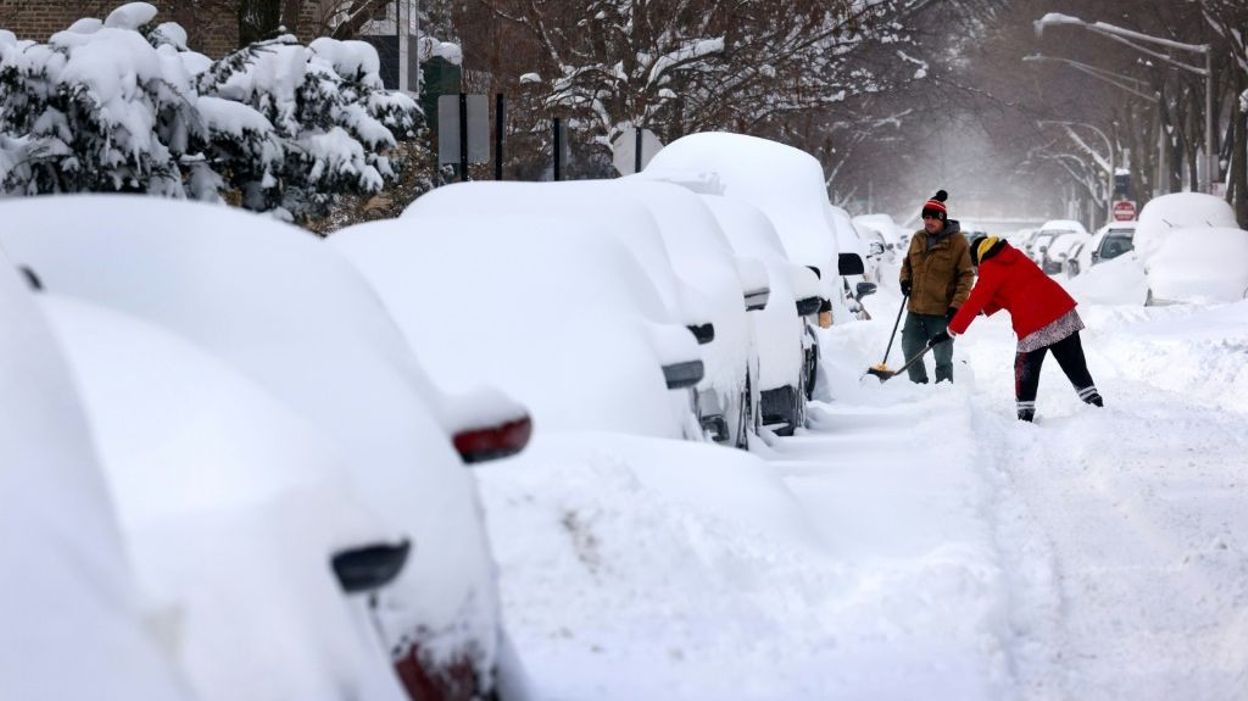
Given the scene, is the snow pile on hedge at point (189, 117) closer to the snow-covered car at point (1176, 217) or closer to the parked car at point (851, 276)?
the parked car at point (851, 276)

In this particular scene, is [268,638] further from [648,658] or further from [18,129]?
[18,129]

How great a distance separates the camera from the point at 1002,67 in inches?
2623

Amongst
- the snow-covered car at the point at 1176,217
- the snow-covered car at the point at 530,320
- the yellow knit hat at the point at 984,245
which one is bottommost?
A: the snow-covered car at the point at 1176,217

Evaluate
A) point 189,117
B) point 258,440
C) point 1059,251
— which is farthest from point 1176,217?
point 258,440

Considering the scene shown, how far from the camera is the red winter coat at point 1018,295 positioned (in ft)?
48.1

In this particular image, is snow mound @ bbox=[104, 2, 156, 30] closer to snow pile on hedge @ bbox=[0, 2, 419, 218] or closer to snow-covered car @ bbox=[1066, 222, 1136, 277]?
snow pile on hedge @ bbox=[0, 2, 419, 218]

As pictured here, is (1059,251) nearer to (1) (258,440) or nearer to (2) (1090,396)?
(2) (1090,396)

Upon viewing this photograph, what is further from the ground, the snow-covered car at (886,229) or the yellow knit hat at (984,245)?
the yellow knit hat at (984,245)

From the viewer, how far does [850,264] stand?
61.5 ft

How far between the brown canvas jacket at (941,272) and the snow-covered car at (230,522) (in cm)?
1447

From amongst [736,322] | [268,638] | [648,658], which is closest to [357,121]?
[736,322]

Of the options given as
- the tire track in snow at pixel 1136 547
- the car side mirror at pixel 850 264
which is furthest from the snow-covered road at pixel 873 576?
the car side mirror at pixel 850 264

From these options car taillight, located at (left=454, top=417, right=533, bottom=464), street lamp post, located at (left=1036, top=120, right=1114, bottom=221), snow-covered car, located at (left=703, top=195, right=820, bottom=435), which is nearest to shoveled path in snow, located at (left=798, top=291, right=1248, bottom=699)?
snow-covered car, located at (left=703, top=195, right=820, bottom=435)

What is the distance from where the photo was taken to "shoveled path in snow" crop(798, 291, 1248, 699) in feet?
21.2
